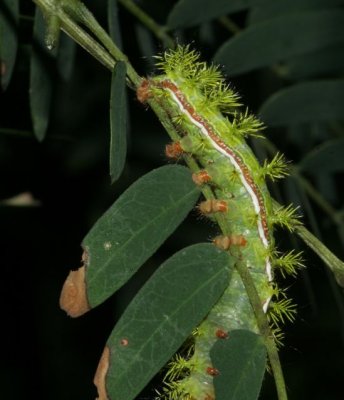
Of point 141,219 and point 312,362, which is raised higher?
point 141,219

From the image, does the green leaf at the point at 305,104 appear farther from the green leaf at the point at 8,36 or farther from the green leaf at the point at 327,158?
the green leaf at the point at 8,36

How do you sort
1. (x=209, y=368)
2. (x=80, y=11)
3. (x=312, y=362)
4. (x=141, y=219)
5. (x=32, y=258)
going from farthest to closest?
(x=312, y=362) → (x=32, y=258) → (x=209, y=368) → (x=80, y=11) → (x=141, y=219)

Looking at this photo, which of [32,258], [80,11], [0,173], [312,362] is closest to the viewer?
[80,11]

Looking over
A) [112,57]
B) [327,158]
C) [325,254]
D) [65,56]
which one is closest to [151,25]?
[65,56]

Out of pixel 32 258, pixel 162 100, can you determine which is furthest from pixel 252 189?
pixel 32 258

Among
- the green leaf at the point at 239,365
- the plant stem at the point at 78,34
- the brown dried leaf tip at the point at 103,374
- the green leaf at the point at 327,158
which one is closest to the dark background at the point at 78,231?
the green leaf at the point at 327,158

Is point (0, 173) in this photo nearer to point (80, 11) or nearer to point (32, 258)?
point (32, 258)

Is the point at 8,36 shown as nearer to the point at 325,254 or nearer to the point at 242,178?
the point at 242,178
